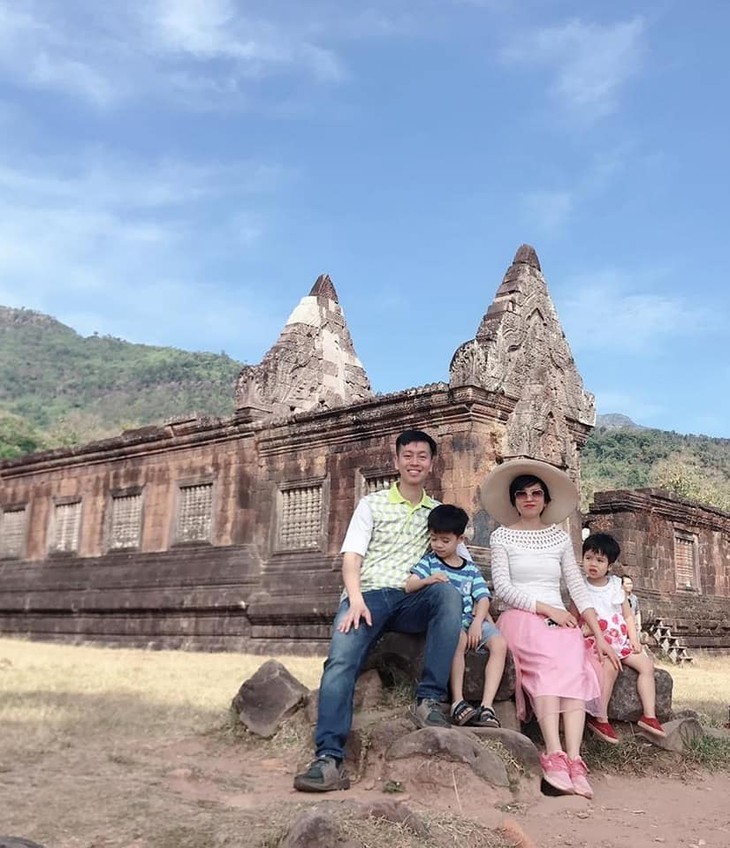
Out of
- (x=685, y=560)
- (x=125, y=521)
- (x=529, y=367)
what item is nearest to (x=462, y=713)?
(x=529, y=367)

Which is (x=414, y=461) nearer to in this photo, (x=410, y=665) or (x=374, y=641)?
(x=374, y=641)

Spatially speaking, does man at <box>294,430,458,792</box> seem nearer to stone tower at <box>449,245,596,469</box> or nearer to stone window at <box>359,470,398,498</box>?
stone tower at <box>449,245,596,469</box>

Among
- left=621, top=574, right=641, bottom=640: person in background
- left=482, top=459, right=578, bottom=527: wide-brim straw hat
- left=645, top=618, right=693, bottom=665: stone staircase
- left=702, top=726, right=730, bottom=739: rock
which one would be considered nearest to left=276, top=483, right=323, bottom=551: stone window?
left=621, top=574, right=641, bottom=640: person in background

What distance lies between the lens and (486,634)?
18.7 ft

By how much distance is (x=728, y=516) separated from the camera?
846 inches

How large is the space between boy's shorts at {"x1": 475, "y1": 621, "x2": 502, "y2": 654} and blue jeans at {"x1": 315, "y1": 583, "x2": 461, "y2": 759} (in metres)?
0.35

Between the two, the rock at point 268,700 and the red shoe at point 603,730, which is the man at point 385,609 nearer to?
the rock at point 268,700

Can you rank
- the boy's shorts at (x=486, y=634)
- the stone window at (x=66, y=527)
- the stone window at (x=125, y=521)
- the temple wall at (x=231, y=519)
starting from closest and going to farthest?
the boy's shorts at (x=486, y=634)
the temple wall at (x=231, y=519)
the stone window at (x=125, y=521)
the stone window at (x=66, y=527)

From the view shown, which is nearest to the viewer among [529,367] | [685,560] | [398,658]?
[398,658]

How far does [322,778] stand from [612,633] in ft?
7.96

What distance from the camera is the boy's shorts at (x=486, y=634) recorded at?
5.66m

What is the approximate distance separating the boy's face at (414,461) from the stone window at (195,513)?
35.2 feet

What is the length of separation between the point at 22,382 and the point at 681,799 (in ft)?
415

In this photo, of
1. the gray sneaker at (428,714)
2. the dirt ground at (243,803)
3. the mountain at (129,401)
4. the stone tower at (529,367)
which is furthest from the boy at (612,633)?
the mountain at (129,401)
